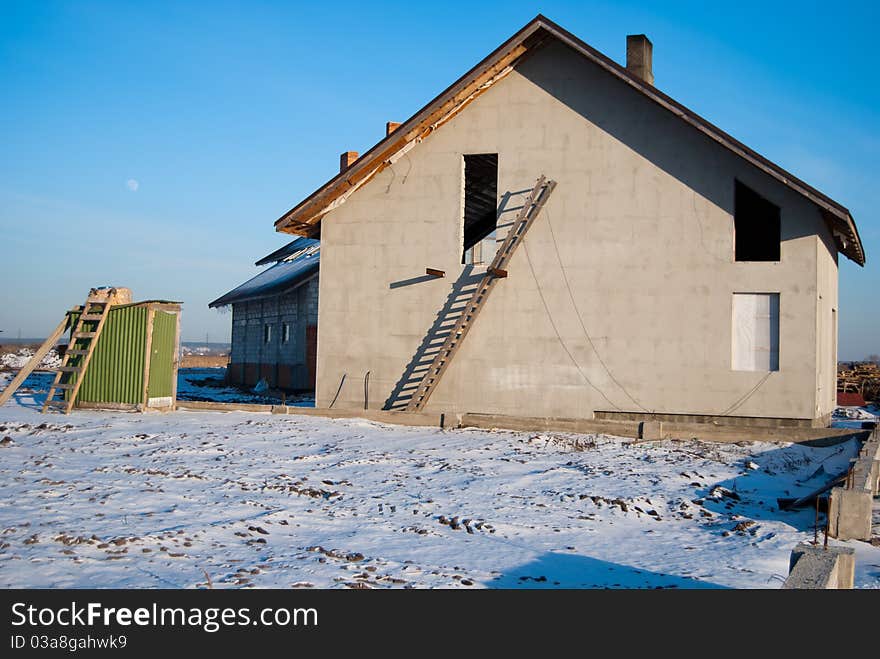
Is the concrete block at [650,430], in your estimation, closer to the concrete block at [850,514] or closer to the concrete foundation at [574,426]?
the concrete foundation at [574,426]

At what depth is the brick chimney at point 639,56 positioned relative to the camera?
20.3m

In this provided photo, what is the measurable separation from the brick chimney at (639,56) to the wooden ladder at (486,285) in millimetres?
4388

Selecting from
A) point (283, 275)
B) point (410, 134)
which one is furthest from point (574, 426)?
point (283, 275)

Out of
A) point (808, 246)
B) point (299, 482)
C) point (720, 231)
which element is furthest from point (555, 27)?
point (299, 482)

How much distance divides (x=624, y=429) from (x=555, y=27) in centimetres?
906

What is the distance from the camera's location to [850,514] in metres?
9.26

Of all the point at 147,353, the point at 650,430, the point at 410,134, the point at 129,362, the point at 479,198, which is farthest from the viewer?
the point at 479,198

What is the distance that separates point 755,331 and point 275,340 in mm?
20616

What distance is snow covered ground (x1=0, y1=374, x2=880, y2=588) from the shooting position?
7344mm

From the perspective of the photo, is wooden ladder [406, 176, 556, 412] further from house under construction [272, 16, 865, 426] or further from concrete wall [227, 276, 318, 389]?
concrete wall [227, 276, 318, 389]

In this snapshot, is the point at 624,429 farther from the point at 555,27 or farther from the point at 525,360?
the point at 555,27

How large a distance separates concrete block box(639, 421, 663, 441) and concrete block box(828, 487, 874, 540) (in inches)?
257

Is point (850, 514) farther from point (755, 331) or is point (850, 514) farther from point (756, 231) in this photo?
point (756, 231)

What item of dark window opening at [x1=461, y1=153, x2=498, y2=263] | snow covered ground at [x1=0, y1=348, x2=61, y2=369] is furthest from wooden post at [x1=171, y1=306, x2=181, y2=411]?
snow covered ground at [x1=0, y1=348, x2=61, y2=369]
